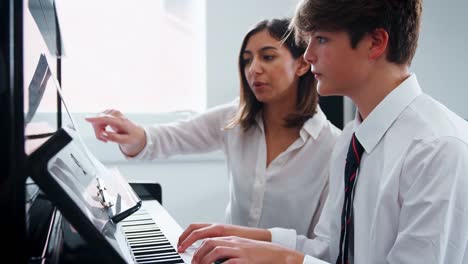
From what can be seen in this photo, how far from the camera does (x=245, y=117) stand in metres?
1.64

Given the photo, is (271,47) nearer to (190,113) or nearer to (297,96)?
(297,96)

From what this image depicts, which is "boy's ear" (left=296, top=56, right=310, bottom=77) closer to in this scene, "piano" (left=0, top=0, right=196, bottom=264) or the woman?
the woman

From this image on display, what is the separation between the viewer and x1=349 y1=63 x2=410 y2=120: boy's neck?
1.03 meters

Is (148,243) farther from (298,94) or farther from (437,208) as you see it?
→ (298,94)

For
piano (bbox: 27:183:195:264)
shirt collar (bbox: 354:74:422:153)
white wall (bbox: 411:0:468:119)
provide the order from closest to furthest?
piano (bbox: 27:183:195:264), shirt collar (bbox: 354:74:422:153), white wall (bbox: 411:0:468:119)

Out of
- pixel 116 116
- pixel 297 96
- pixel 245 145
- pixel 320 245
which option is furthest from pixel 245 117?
pixel 320 245

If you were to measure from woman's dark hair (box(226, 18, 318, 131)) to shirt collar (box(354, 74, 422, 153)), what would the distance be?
1.90ft

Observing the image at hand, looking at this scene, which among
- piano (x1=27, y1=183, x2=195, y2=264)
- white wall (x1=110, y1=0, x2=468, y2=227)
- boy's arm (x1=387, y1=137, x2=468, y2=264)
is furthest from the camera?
white wall (x1=110, y1=0, x2=468, y2=227)

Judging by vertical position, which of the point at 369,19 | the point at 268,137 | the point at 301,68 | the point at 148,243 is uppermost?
the point at 369,19

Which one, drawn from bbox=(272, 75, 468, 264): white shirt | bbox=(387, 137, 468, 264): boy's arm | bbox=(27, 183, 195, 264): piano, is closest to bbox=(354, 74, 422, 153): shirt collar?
bbox=(272, 75, 468, 264): white shirt

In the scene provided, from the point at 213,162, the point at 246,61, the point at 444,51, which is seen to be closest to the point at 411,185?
the point at 246,61

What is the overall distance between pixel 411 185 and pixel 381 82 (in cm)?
25

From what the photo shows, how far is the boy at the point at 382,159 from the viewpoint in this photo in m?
0.83

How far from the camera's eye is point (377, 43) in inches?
39.9
